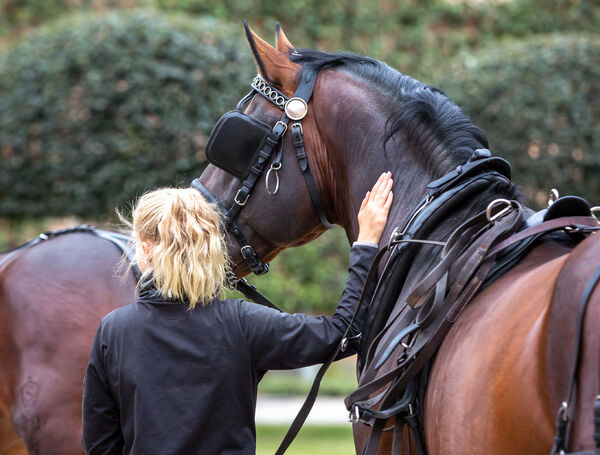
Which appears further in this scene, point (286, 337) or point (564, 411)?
point (286, 337)

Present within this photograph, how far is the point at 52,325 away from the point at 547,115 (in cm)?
508

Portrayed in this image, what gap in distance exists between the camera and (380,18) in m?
10.4

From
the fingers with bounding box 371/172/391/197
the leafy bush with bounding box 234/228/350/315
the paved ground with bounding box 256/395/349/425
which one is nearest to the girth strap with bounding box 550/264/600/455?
the fingers with bounding box 371/172/391/197

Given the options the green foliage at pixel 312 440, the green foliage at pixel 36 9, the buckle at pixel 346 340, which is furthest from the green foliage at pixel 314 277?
the buckle at pixel 346 340

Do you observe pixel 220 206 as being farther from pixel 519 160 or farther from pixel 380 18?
pixel 380 18

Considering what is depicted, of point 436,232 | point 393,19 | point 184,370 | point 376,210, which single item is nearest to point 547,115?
point 393,19

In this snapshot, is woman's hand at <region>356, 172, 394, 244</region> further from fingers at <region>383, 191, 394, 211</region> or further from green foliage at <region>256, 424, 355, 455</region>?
green foliage at <region>256, 424, 355, 455</region>

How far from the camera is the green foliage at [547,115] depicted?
22.4 feet

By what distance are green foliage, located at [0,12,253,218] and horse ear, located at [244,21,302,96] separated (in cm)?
387

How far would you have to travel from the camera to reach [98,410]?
2080 millimetres

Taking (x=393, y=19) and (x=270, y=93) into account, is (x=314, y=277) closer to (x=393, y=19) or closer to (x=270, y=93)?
(x=393, y=19)

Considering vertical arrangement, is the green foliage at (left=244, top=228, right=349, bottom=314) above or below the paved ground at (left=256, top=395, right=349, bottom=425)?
above

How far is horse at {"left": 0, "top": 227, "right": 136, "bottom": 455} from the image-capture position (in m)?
3.24

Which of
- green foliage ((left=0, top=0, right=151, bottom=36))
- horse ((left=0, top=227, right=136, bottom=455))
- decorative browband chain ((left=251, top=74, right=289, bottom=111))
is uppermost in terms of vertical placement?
green foliage ((left=0, top=0, right=151, bottom=36))
